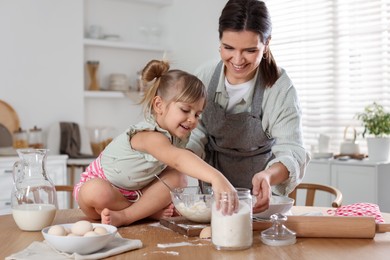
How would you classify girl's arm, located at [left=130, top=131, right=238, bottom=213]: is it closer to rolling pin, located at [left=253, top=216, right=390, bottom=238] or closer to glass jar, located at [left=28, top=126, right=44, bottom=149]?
rolling pin, located at [left=253, top=216, right=390, bottom=238]

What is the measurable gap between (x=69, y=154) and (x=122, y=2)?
5.09 feet

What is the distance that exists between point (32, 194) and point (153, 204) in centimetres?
35

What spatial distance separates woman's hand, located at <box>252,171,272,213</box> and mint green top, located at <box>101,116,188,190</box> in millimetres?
333

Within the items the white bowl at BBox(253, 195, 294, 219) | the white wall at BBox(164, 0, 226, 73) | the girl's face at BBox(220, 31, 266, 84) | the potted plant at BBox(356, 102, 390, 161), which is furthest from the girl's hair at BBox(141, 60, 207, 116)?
the white wall at BBox(164, 0, 226, 73)

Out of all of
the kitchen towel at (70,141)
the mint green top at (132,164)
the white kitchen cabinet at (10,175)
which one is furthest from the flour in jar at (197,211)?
the kitchen towel at (70,141)

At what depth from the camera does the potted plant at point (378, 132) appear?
12.8 feet

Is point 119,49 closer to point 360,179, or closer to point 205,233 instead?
point 360,179

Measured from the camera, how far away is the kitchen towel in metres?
4.65

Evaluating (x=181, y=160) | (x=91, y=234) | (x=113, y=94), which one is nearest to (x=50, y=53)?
(x=113, y=94)

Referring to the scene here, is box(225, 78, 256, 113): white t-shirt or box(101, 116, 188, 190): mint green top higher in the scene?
box(225, 78, 256, 113): white t-shirt

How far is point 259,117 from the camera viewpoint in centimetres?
207

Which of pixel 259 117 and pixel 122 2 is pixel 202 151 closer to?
pixel 259 117

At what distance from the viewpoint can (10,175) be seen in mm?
4176

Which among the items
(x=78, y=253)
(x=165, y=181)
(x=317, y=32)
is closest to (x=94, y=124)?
(x=317, y=32)
